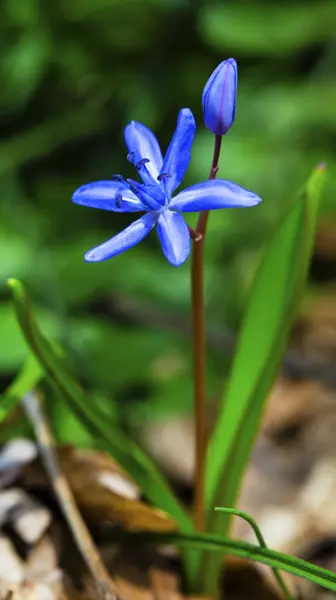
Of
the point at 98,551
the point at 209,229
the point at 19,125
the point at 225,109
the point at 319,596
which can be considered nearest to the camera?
the point at 225,109

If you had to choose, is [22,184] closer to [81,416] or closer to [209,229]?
[209,229]

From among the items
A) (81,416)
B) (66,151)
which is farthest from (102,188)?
(66,151)

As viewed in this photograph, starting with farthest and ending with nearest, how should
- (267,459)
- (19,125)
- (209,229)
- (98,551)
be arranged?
(19,125), (209,229), (267,459), (98,551)

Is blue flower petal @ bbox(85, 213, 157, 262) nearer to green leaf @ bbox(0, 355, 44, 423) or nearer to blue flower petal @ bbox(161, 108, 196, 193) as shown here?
blue flower petal @ bbox(161, 108, 196, 193)

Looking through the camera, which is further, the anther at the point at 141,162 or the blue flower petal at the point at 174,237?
the anther at the point at 141,162

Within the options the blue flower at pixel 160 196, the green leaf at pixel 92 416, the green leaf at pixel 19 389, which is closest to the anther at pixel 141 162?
the blue flower at pixel 160 196

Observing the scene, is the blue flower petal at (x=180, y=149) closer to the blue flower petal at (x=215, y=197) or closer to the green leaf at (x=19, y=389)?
the blue flower petal at (x=215, y=197)
